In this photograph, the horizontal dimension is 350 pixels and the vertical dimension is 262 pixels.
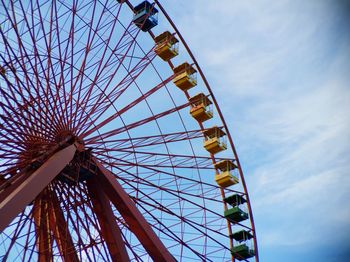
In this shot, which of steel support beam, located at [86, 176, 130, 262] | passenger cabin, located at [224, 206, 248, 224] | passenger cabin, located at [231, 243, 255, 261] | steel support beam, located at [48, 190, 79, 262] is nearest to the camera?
steel support beam, located at [86, 176, 130, 262]

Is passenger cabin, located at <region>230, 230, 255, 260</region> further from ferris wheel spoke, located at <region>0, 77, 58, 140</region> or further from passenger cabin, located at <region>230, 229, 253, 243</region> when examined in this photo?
ferris wheel spoke, located at <region>0, 77, 58, 140</region>

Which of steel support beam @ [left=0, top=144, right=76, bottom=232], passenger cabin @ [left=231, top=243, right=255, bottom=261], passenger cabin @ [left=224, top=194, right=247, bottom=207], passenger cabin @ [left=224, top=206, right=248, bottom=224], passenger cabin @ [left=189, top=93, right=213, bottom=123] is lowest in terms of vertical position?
steel support beam @ [left=0, top=144, right=76, bottom=232]

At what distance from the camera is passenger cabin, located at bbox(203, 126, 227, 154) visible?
24734 mm

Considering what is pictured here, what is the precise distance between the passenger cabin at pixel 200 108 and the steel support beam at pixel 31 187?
312 inches

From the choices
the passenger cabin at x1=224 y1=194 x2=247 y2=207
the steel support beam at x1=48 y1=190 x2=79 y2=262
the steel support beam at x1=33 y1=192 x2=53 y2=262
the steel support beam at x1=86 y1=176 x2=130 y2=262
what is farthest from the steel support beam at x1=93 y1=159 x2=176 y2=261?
the passenger cabin at x1=224 y1=194 x2=247 y2=207

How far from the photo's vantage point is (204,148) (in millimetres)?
24812

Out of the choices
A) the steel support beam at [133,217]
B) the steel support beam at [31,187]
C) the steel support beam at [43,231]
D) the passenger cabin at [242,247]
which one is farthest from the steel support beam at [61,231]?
the passenger cabin at [242,247]

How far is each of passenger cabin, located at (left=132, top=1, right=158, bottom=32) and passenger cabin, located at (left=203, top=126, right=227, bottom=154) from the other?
434cm

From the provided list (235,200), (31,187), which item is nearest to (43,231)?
(31,187)

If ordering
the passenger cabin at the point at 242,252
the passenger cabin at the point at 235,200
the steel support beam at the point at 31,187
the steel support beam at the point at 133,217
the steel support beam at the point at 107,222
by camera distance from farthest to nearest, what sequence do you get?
the passenger cabin at the point at 235,200
the passenger cabin at the point at 242,252
the steel support beam at the point at 133,217
the steel support beam at the point at 107,222
the steel support beam at the point at 31,187

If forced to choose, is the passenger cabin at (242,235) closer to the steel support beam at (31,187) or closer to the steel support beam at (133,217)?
the steel support beam at (133,217)

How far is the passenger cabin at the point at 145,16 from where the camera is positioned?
23.6m

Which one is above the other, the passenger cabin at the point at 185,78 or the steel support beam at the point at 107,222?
the passenger cabin at the point at 185,78

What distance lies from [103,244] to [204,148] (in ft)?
24.6
